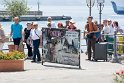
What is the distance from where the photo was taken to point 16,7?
5497 centimetres

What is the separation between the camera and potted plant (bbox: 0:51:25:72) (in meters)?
14.2

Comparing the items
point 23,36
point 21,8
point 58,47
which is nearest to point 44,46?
point 58,47

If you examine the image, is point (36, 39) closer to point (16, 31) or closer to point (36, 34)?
point (36, 34)

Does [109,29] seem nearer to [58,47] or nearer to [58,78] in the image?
[58,47]

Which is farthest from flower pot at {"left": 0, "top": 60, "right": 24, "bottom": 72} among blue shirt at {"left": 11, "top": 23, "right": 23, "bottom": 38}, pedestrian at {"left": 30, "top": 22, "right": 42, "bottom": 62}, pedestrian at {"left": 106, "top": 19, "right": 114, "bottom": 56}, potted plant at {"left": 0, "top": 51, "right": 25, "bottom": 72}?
pedestrian at {"left": 106, "top": 19, "right": 114, "bottom": 56}

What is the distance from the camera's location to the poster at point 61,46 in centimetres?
1552

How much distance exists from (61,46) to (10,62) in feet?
7.59

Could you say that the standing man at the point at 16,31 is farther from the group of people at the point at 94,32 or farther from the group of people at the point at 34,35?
the group of people at the point at 94,32

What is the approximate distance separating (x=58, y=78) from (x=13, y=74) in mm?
1536

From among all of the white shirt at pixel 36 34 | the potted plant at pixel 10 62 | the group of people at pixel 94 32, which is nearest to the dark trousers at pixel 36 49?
the white shirt at pixel 36 34

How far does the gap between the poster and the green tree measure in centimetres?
3621

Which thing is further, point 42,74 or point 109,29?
point 109,29

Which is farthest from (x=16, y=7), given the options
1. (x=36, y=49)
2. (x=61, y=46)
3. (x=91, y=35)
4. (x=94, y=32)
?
(x=61, y=46)

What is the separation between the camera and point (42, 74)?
13.4m
